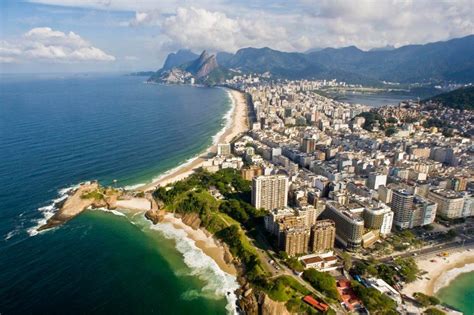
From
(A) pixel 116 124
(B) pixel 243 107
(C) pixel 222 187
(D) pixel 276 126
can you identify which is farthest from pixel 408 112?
(A) pixel 116 124

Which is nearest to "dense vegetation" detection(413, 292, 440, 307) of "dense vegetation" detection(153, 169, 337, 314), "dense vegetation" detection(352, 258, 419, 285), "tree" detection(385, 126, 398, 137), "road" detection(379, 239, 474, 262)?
"dense vegetation" detection(352, 258, 419, 285)

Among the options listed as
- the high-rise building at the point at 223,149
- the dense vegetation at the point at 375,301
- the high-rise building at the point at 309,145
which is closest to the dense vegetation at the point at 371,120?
the high-rise building at the point at 309,145

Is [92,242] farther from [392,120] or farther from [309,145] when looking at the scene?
[392,120]

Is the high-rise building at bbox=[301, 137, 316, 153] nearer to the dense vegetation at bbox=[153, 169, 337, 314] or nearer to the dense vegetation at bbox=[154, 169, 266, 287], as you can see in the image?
the dense vegetation at bbox=[154, 169, 266, 287]

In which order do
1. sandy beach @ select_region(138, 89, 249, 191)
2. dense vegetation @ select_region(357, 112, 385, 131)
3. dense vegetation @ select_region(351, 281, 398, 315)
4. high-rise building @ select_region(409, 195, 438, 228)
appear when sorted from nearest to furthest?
1. dense vegetation @ select_region(351, 281, 398, 315)
2. high-rise building @ select_region(409, 195, 438, 228)
3. sandy beach @ select_region(138, 89, 249, 191)
4. dense vegetation @ select_region(357, 112, 385, 131)

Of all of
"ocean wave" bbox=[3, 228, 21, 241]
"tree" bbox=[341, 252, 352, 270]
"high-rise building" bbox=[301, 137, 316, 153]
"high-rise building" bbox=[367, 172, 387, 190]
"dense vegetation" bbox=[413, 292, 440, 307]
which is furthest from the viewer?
"high-rise building" bbox=[301, 137, 316, 153]

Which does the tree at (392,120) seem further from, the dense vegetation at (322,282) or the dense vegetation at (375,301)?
the dense vegetation at (375,301)
